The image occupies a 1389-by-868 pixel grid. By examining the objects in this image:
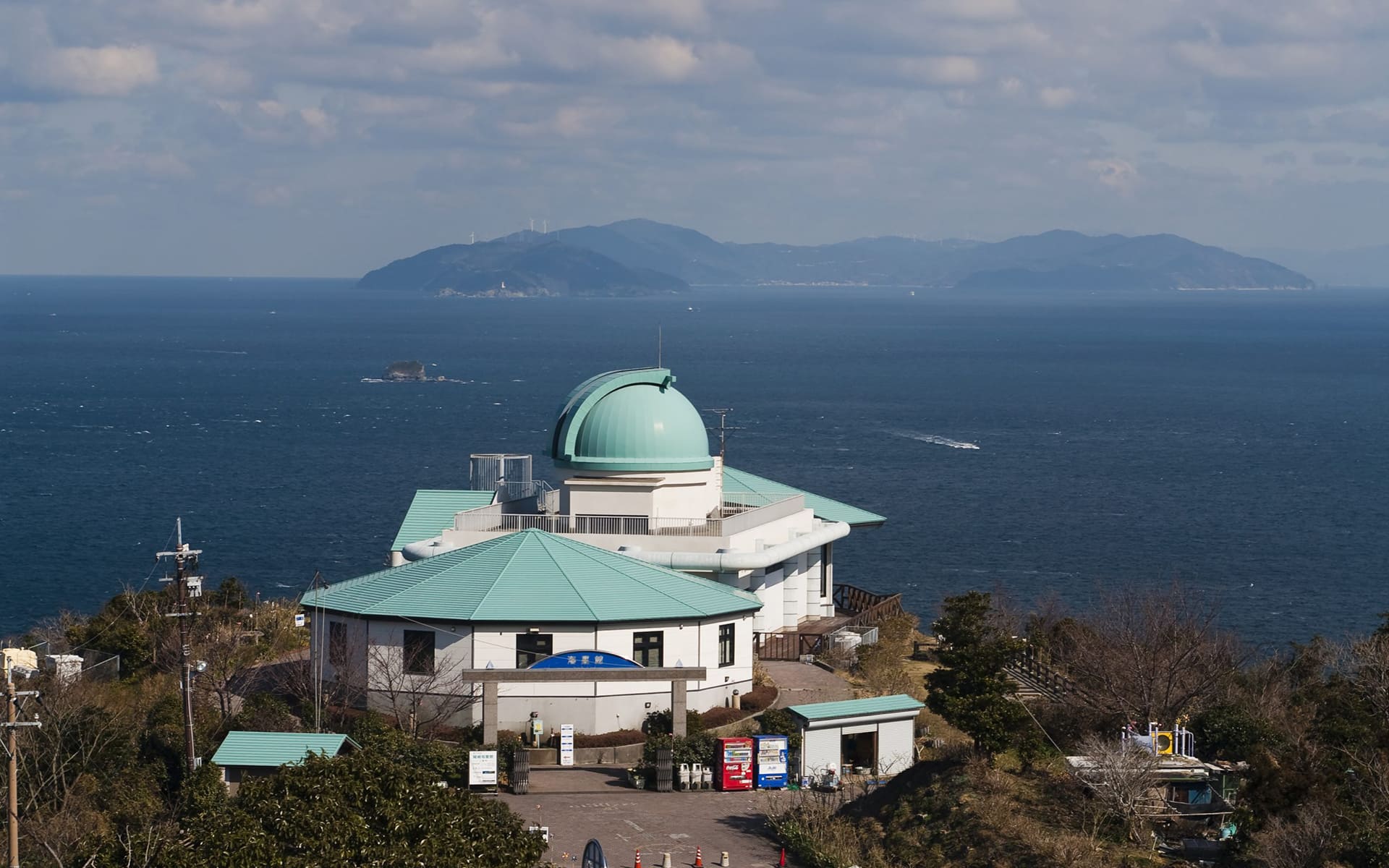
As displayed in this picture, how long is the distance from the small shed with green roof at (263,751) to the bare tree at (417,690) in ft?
19.6

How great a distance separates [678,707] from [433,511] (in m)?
17.6

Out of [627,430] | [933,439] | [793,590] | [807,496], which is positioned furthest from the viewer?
[933,439]

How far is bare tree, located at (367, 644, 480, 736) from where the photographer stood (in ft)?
140

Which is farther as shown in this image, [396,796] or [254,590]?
[254,590]

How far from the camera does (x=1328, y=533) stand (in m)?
96.6

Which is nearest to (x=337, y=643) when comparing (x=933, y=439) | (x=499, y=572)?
(x=499, y=572)

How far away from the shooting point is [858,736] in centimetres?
3919

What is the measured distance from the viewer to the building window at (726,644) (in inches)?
1821

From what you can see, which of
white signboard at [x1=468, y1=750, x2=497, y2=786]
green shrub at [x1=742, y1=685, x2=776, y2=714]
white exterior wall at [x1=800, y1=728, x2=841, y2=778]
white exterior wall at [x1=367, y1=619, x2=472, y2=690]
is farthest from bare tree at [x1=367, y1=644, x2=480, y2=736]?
white exterior wall at [x1=800, y1=728, x2=841, y2=778]

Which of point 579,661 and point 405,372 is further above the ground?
point 579,661

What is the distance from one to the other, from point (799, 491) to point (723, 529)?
373 inches

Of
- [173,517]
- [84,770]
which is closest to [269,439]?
[173,517]

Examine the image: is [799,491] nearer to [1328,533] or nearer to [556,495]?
[556,495]

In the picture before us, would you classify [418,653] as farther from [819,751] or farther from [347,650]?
[819,751]
